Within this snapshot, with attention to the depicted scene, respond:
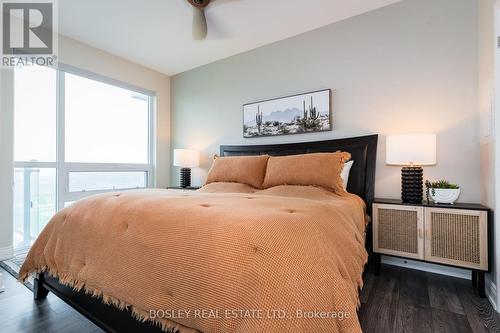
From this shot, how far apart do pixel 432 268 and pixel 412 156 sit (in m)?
1.09

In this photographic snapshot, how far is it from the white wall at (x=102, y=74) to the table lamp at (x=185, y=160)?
64 centimetres

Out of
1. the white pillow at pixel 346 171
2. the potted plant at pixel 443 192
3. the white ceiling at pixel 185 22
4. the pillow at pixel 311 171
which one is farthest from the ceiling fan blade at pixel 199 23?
the potted plant at pixel 443 192

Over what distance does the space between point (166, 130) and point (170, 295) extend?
3771 mm

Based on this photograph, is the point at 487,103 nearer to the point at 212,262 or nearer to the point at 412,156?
the point at 412,156

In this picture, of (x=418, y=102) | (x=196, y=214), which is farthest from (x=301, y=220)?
(x=418, y=102)

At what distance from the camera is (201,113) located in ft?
13.0

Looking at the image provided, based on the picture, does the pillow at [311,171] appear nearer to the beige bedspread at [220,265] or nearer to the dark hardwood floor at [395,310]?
the beige bedspread at [220,265]

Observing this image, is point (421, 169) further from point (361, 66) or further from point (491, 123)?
point (361, 66)

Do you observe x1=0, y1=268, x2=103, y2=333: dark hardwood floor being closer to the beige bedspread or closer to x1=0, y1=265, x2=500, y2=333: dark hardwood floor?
x1=0, y1=265, x2=500, y2=333: dark hardwood floor

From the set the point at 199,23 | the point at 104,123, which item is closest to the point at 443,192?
the point at 199,23

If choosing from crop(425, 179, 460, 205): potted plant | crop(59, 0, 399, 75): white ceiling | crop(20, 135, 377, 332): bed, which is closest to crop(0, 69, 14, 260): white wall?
crop(59, 0, 399, 75): white ceiling

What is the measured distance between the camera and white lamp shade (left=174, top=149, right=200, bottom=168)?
11.9 feet

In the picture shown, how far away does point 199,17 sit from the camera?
2393mm

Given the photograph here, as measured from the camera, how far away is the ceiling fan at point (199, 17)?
2283mm
